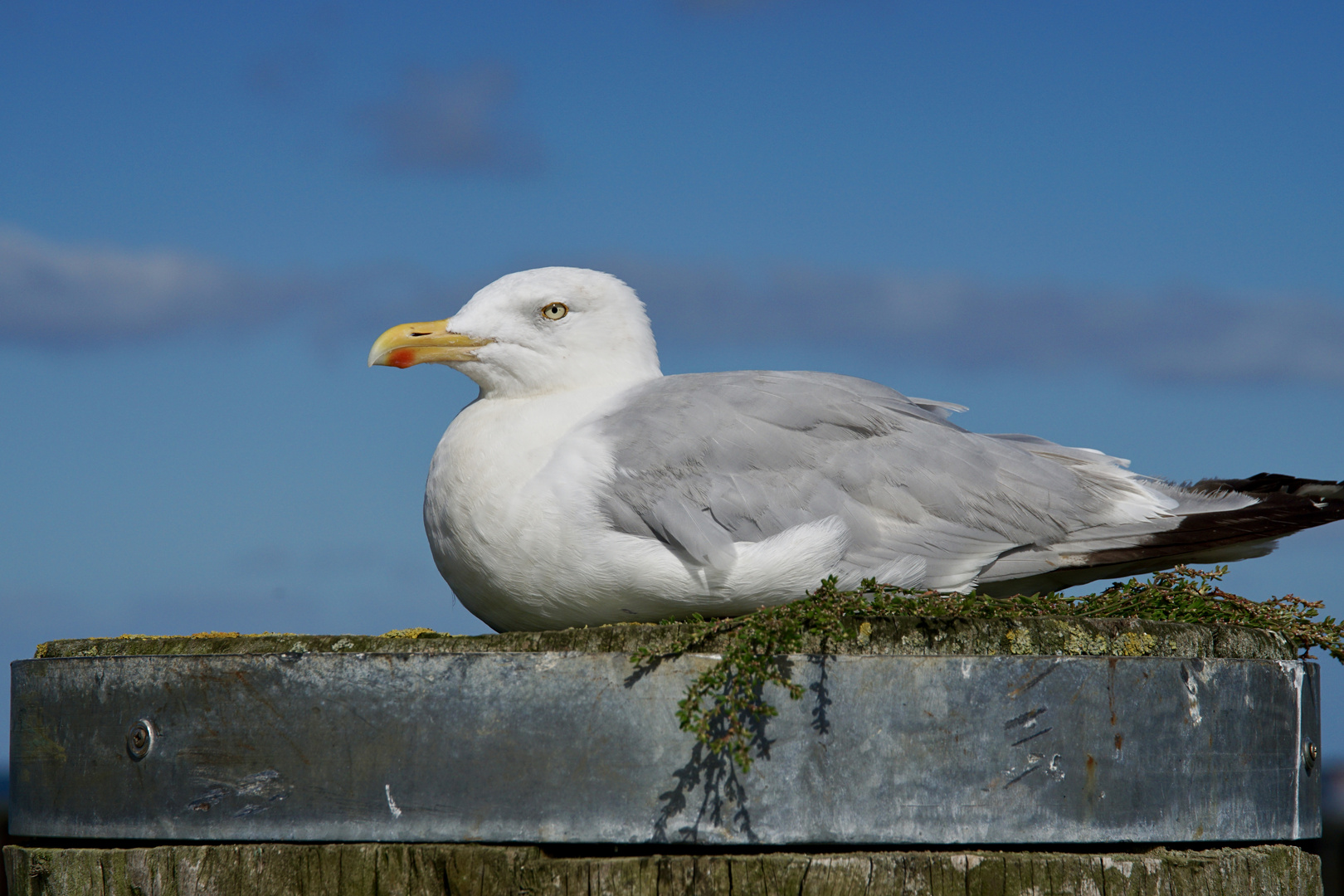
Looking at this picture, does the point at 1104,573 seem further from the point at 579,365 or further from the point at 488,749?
the point at 488,749

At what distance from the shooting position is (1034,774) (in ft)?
10.5

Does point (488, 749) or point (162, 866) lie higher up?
point (488, 749)

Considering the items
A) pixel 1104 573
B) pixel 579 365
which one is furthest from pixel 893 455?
pixel 579 365

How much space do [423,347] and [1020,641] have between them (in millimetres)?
3055

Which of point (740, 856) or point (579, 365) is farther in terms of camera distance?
point (579, 365)

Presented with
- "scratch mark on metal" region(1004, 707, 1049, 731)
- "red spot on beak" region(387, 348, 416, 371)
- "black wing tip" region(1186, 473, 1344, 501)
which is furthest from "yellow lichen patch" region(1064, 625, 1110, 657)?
"red spot on beak" region(387, 348, 416, 371)

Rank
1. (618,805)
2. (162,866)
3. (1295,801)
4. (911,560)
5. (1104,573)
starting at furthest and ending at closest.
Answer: (1104,573)
(911,560)
(1295,801)
(162,866)
(618,805)

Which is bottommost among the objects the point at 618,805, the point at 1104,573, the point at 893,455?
the point at 618,805

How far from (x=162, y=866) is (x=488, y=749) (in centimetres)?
99

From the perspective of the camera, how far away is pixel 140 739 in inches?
132

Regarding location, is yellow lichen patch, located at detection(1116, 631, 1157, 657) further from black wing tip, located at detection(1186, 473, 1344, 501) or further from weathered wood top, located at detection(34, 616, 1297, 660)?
black wing tip, located at detection(1186, 473, 1344, 501)

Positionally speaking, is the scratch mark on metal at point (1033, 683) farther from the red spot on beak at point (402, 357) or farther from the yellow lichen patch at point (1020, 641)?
the red spot on beak at point (402, 357)

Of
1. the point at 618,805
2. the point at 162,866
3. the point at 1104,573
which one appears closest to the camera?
the point at 618,805

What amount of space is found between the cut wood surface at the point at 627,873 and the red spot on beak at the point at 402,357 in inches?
100
